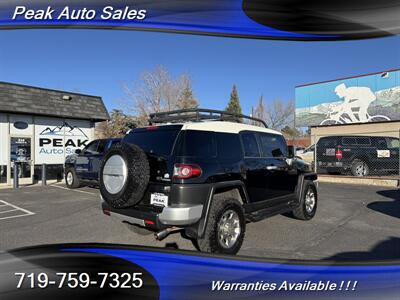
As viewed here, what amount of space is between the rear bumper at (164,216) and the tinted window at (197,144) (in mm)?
684

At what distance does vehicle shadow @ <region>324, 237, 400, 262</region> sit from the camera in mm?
3697

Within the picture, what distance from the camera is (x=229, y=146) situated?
4.11 meters

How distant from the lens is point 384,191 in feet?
30.1

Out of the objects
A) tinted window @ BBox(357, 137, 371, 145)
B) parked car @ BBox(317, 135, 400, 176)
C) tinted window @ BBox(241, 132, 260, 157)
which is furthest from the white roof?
tinted window @ BBox(357, 137, 371, 145)

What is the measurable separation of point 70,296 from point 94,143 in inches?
299

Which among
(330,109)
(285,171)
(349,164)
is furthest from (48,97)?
(330,109)

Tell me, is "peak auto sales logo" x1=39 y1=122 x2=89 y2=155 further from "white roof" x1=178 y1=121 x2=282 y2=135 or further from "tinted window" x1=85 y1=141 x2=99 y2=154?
"white roof" x1=178 y1=121 x2=282 y2=135

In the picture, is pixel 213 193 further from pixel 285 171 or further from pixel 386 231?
pixel 386 231

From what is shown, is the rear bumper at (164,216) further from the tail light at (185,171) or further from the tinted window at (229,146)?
the tinted window at (229,146)

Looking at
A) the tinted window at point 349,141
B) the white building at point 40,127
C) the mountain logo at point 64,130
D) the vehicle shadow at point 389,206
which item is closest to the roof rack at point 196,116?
the vehicle shadow at point 389,206

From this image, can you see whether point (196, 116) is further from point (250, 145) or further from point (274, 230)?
point (274, 230)

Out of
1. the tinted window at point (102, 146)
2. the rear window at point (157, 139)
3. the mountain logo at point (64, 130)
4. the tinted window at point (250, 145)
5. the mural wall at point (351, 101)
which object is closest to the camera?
the rear window at point (157, 139)

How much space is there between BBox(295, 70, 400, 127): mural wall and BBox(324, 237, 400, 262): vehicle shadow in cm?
1281

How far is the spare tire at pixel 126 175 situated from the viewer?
11.1ft
